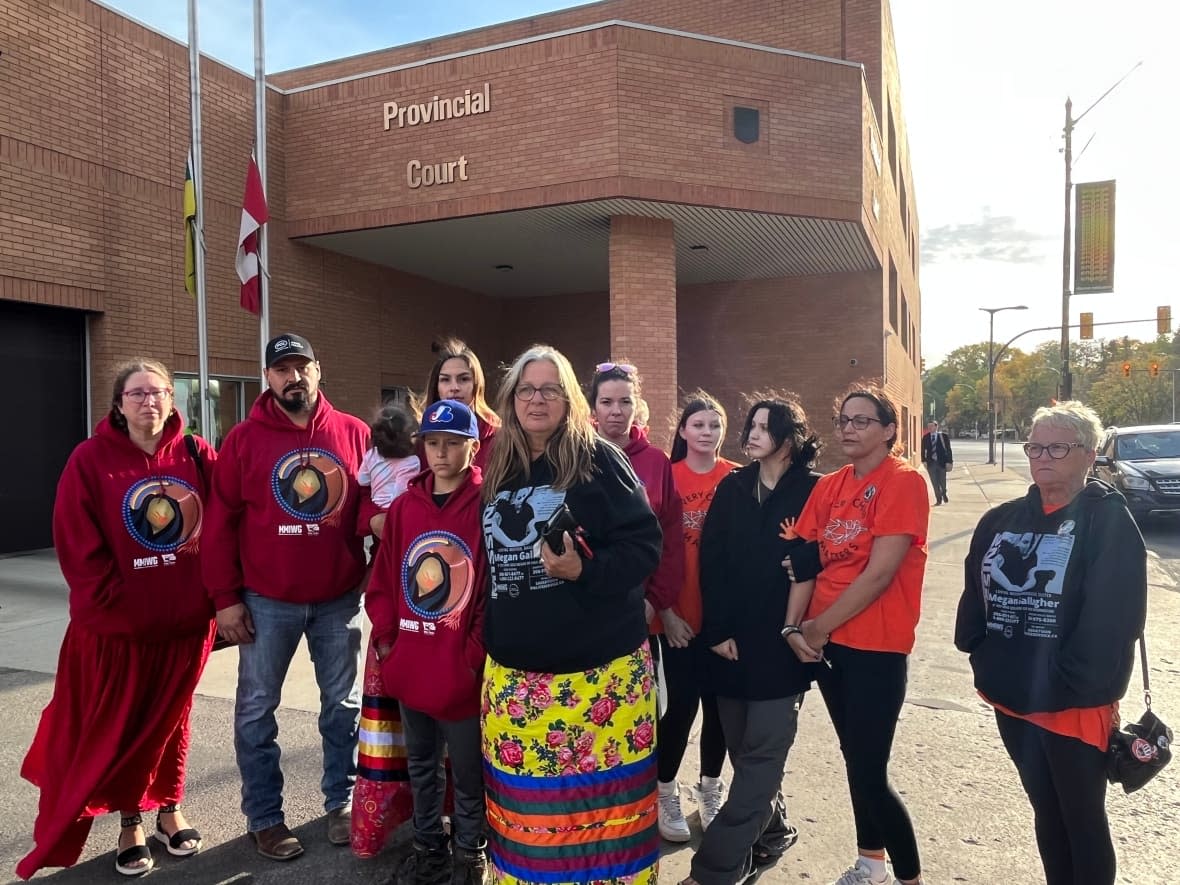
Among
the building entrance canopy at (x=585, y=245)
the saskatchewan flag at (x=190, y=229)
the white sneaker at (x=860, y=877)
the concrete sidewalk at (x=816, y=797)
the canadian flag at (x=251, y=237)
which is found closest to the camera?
the white sneaker at (x=860, y=877)

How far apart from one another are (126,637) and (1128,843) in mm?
4081

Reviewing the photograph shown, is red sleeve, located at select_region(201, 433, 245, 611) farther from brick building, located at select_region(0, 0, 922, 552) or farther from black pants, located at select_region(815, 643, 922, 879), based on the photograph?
brick building, located at select_region(0, 0, 922, 552)

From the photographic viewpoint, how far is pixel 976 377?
111625 mm

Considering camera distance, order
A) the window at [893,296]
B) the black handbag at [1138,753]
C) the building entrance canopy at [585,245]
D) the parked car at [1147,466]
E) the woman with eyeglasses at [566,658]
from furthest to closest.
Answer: the window at [893,296] < the building entrance canopy at [585,245] < the parked car at [1147,466] < the woman with eyeglasses at [566,658] < the black handbag at [1138,753]

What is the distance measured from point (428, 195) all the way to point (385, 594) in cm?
1058

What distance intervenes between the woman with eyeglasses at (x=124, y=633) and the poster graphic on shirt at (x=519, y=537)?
1.54 metres

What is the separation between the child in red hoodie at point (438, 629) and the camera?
108 inches

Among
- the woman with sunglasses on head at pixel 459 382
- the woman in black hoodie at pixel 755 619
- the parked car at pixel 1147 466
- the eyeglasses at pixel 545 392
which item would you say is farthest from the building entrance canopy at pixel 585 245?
the eyeglasses at pixel 545 392

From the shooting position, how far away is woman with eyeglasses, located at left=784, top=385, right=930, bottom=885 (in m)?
2.73

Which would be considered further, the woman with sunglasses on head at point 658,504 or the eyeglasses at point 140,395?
the eyeglasses at point 140,395

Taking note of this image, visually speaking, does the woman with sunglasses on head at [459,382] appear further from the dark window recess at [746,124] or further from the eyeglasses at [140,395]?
the dark window recess at [746,124]

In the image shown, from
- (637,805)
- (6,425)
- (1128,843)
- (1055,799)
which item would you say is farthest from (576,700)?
(6,425)

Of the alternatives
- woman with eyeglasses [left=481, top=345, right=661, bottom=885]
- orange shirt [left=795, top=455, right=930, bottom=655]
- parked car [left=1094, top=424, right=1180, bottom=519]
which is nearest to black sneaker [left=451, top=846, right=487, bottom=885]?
woman with eyeglasses [left=481, top=345, right=661, bottom=885]

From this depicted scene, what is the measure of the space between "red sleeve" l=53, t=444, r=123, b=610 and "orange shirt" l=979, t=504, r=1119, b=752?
3268 millimetres
